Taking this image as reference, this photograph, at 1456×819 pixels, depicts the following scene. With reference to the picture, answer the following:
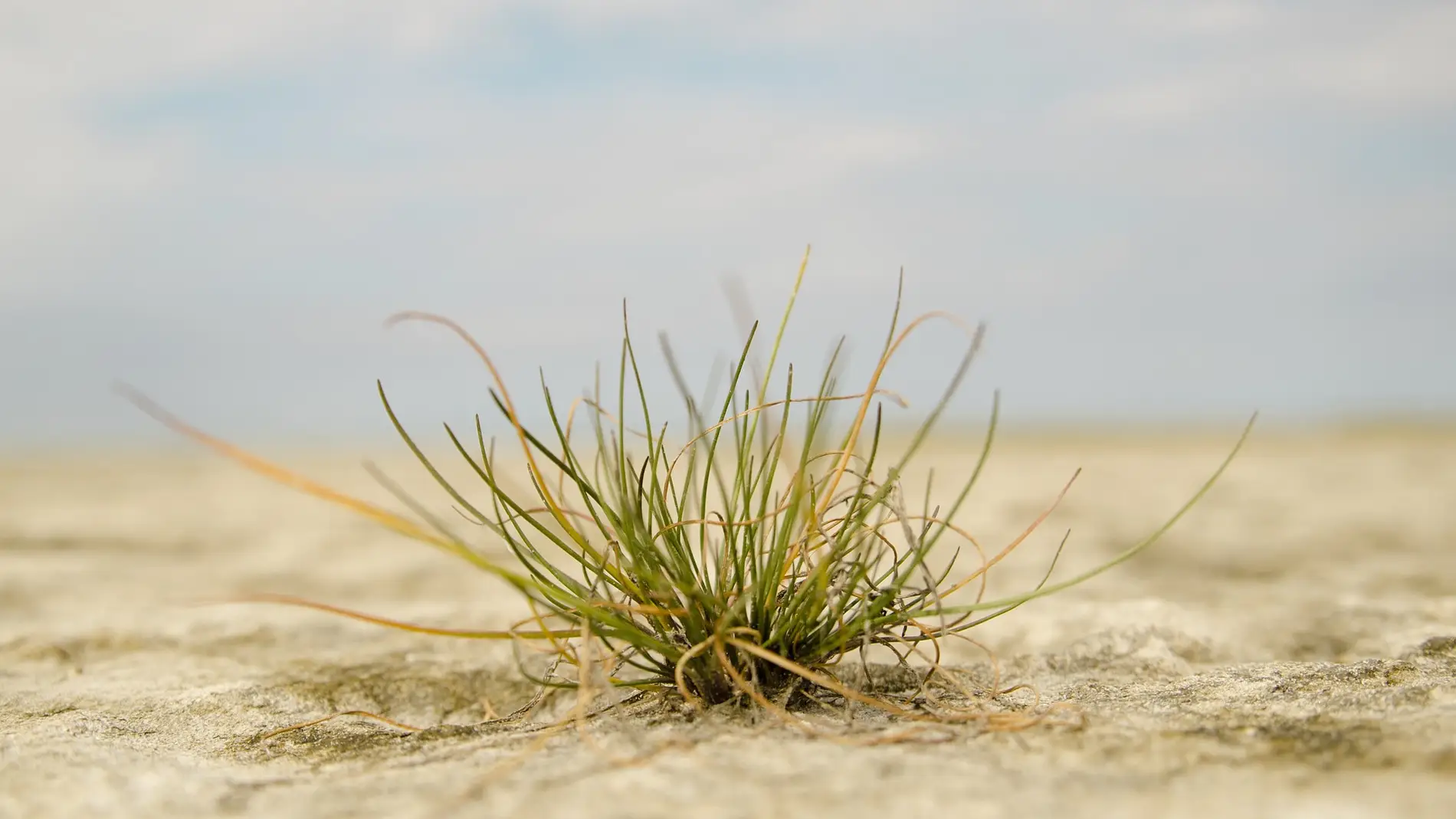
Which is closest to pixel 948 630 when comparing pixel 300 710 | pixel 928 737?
pixel 928 737

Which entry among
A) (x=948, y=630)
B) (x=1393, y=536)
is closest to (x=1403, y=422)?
(x=1393, y=536)

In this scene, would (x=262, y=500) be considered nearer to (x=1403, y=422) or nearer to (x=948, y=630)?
(x=948, y=630)

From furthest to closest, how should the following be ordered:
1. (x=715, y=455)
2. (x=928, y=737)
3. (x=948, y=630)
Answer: (x=715, y=455) < (x=948, y=630) < (x=928, y=737)

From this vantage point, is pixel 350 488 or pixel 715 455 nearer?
pixel 715 455

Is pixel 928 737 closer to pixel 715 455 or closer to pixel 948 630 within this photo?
pixel 948 630

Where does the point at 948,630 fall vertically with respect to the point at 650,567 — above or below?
below

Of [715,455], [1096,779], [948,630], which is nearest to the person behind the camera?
[1096,779]
